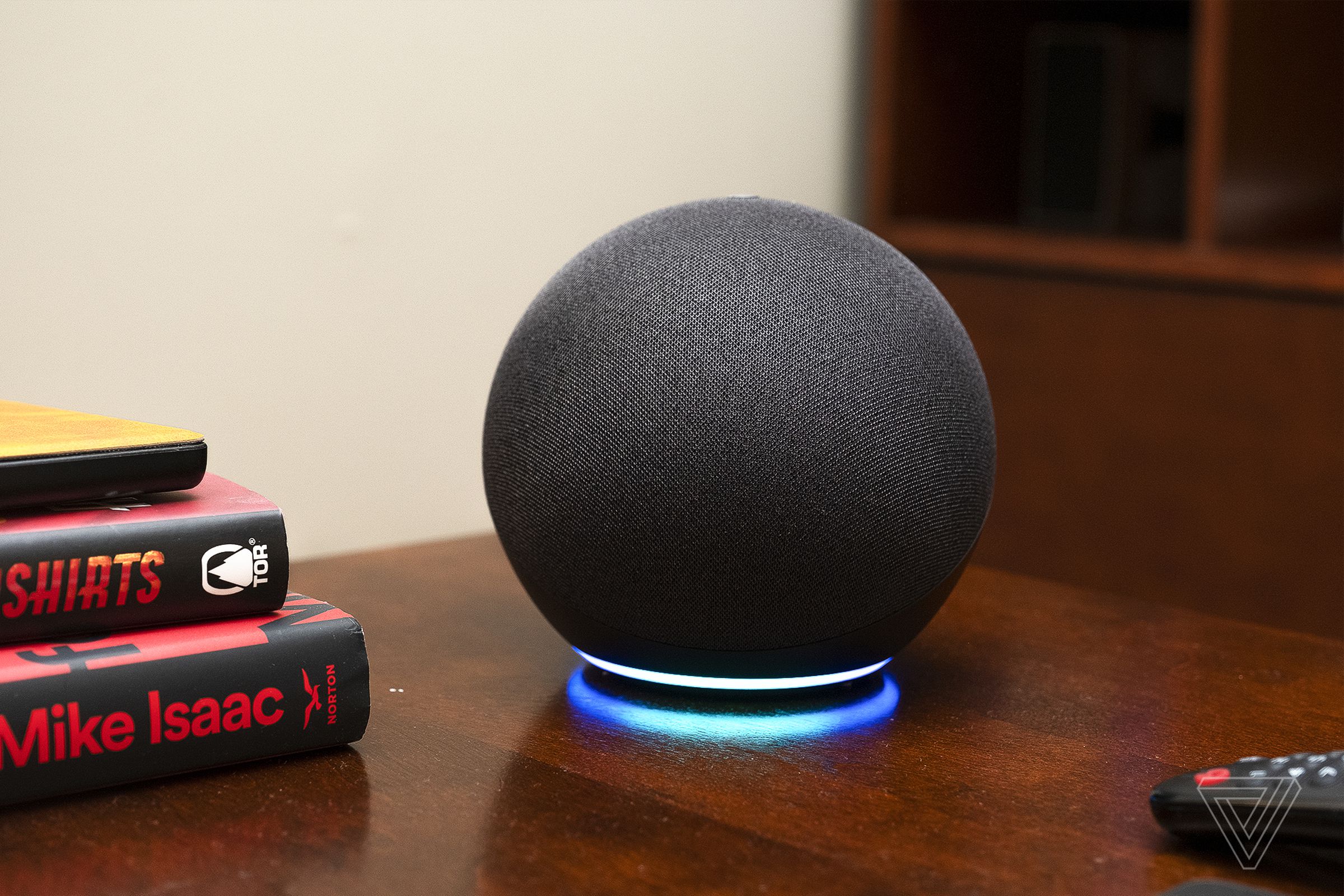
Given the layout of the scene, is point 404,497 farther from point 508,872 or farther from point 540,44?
point 508,872

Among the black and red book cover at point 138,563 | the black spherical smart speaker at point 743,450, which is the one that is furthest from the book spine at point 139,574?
the black spherical smart speaker at point 743,450

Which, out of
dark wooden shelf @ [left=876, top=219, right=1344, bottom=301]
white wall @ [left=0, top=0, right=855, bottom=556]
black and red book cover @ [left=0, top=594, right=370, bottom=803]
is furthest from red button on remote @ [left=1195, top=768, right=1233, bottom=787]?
dark wooden shelf @ [left=876, top=219, right=1344, bottom=301]

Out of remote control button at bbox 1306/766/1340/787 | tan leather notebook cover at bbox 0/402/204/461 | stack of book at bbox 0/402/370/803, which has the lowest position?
remote control button at bbox 1306/766/1340/787

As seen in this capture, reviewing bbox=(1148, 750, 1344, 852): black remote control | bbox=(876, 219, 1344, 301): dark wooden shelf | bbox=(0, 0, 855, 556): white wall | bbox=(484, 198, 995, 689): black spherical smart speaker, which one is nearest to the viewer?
bbox=(1148, 750, 1344, 852): black remote control

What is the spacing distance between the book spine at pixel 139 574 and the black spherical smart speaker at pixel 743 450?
13 cm

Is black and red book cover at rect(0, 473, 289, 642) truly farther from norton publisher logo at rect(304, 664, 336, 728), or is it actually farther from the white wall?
the white wall

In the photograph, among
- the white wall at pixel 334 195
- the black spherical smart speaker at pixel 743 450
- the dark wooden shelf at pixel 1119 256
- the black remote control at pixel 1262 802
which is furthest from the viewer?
the dark wooden shelf at pixel 1119 256

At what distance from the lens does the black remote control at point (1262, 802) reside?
1.60 ft

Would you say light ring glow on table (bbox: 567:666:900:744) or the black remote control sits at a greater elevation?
the black remote control

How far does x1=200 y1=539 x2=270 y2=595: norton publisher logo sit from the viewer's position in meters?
0.57

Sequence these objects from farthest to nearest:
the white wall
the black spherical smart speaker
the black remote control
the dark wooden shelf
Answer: the dark wooden shelf → the white wall → the black spherical smart speaker → the black remote control

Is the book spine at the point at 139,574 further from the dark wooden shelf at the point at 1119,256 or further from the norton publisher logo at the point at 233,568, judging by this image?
the dark wooden shelf at the point at 1119,256

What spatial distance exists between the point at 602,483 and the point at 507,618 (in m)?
0.23

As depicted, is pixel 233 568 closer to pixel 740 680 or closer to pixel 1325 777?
pixel 740 680
